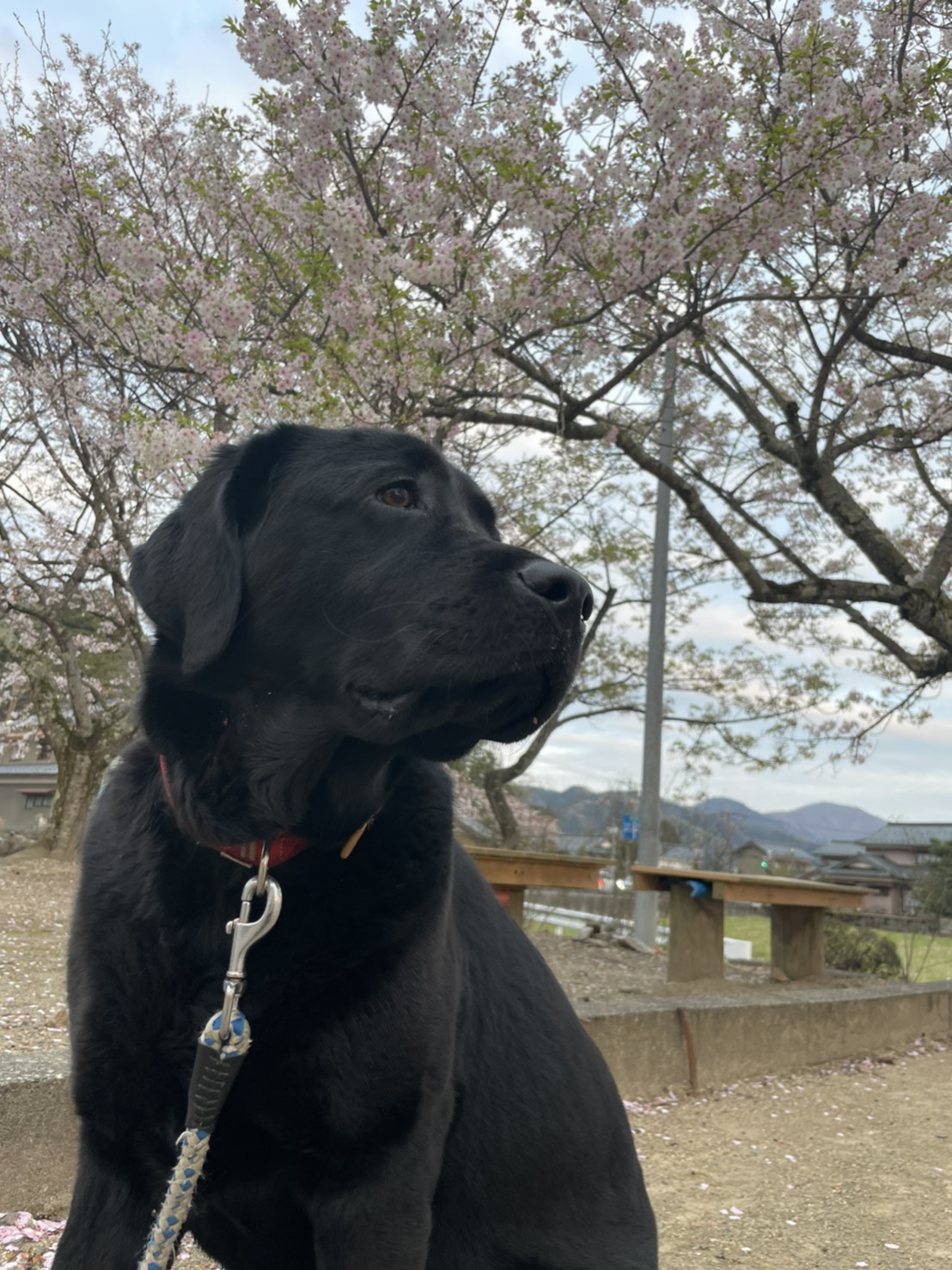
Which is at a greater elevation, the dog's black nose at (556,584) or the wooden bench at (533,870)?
the dog's black nose at (556,584)

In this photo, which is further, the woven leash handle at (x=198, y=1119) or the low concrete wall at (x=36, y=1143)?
the low concrete wall at (x=36, y=1143)

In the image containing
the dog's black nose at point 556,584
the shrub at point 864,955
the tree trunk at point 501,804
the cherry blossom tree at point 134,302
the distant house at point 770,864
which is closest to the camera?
the dog's black nose at point 556,584

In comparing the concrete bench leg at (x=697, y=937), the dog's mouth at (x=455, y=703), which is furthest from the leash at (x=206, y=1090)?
the concrete bench leg at (x=697, y=937)

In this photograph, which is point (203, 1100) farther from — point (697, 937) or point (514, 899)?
point (697, 937)

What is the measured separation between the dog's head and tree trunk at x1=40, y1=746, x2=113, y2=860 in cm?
1566

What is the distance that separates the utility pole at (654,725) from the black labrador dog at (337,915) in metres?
11.1

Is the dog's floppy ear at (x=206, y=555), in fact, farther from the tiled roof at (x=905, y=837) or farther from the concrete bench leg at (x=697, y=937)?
the tiled roof at (x=905, y=837)

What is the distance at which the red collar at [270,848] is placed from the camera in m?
1.81

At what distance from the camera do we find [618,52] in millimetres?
7242

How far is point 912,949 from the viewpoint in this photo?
457 inches

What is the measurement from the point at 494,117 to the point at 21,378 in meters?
6.27

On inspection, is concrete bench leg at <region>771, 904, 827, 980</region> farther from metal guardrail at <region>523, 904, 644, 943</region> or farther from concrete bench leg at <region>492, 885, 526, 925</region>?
metal guardrail at <region>523, 904, 644, 943</region>

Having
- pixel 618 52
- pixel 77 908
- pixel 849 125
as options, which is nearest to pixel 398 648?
pixel 77 908

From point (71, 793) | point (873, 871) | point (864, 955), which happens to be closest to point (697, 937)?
point (864, 955)
